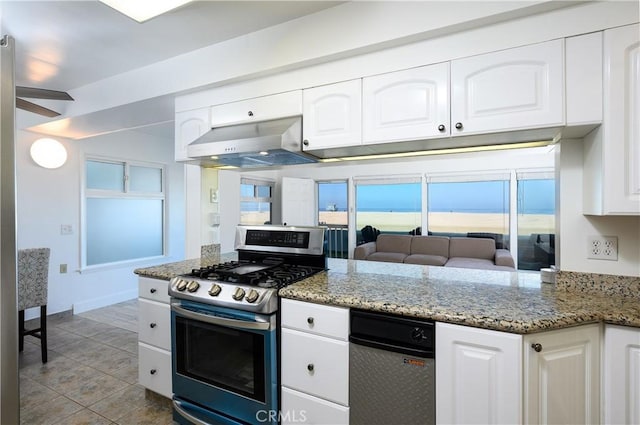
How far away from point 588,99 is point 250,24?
6.02 ft

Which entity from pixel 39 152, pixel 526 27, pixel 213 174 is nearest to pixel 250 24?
pixel 213 174

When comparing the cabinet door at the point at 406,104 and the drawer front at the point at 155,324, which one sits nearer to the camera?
the cabinet door at the point at 406,104

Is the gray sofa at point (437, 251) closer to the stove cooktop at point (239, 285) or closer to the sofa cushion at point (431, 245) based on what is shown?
the sofa cushion at point (431, 245)

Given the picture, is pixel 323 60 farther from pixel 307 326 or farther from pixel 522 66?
pixel 307 326

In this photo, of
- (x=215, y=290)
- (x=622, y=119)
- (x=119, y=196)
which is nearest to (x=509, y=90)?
(x=622, y=119)

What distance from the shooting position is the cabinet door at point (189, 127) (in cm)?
233

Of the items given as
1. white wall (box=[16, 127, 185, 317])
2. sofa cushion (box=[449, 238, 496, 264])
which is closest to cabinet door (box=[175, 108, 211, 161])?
white wall (box=[16, 127, 185, 317])

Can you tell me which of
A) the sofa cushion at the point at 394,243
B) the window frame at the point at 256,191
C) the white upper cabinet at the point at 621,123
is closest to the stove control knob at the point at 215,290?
the white upper cabinet at the point at 621,123

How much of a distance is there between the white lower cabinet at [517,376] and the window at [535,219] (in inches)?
171

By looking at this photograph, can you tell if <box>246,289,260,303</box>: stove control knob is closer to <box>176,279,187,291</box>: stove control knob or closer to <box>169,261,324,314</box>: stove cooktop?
<box>169,261,324,314</box>: stove cooktop

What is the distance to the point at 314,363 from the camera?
4.96 feet

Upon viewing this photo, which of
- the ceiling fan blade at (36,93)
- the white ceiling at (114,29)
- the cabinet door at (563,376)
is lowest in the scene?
the cabinet door at (563,376)

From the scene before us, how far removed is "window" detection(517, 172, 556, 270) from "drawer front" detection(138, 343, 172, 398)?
17.5 feet

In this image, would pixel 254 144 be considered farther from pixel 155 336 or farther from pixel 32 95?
pixel 32 95
